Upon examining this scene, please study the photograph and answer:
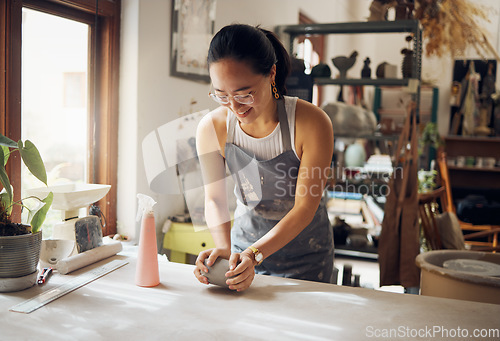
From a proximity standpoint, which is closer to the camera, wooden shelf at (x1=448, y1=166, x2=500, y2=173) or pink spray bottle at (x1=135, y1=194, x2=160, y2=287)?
pink spray bottle at (x1=135, y1=194, x2=160, y2=287)

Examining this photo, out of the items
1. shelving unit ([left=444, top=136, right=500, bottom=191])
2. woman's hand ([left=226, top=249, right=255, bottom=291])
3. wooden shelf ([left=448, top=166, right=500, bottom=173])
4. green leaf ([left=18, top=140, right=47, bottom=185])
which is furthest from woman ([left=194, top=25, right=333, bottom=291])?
shelving unit ([left=444, top=136, right=500, bottom=191])

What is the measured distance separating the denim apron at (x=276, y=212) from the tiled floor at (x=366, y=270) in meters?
1.85

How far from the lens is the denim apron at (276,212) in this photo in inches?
64.7

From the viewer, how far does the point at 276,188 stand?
66.4 inches

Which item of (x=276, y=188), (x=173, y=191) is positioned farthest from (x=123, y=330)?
(x=173, y=191)

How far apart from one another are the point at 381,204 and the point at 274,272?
3.25 m

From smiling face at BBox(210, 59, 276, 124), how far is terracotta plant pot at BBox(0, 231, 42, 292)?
68cm

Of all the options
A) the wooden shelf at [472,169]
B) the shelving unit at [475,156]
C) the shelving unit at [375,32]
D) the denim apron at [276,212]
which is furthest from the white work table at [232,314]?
the shelving unit at [475,156]

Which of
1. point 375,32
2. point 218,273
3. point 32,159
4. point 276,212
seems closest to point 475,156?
point 375,32

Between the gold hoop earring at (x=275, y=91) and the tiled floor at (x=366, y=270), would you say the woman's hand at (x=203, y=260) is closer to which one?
the gold hoop earring at (x=275, y=91)

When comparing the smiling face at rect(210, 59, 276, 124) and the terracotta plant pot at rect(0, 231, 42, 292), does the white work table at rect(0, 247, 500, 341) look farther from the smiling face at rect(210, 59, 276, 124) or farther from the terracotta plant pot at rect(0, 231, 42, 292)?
the smiling face at rect(210, 59, 276, 124)

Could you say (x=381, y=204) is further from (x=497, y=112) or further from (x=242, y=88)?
(x=242, y=88)

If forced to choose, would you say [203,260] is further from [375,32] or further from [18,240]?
[375,32]

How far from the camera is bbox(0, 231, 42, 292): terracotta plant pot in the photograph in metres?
1.25
